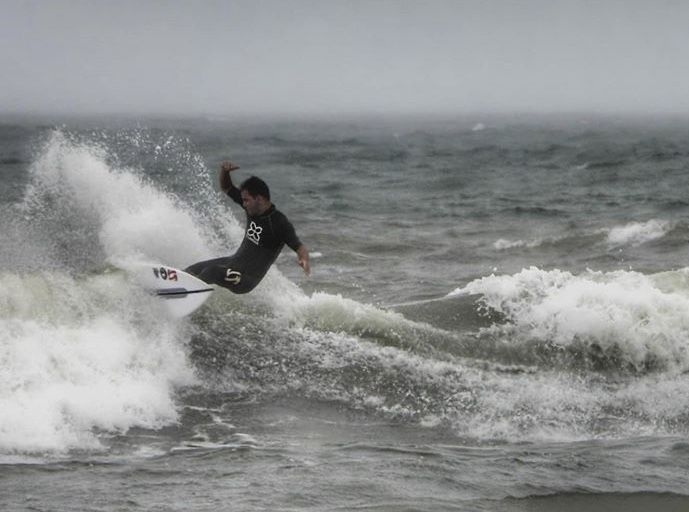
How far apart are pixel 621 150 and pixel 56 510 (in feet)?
156

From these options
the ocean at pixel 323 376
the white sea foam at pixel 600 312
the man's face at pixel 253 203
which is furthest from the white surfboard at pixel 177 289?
the white sea foam at pixel 600 312

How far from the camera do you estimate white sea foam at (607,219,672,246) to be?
22.0 metres

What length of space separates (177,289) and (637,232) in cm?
1366

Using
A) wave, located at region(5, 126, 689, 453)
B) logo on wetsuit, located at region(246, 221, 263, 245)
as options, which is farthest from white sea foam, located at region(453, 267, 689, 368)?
logo on wetsuit, located at region(246, 221, 263, 245)

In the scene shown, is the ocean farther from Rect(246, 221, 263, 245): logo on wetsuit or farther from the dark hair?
the dark hair

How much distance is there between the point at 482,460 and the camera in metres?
8.54

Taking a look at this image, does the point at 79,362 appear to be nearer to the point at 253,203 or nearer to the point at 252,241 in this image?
the point at 252,241

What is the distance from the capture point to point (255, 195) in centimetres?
1134

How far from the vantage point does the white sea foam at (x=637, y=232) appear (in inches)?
867

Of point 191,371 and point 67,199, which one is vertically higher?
point 67,199

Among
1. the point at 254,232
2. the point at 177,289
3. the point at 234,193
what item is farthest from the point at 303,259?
the point at 177,289

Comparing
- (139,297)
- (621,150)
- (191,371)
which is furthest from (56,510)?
(621,150)

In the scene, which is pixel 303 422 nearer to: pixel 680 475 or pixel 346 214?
pixel 680 475

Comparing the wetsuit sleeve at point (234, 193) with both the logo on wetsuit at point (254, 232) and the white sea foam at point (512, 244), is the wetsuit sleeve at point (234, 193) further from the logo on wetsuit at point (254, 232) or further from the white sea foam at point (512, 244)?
the white sea foam at point (512, 244)
